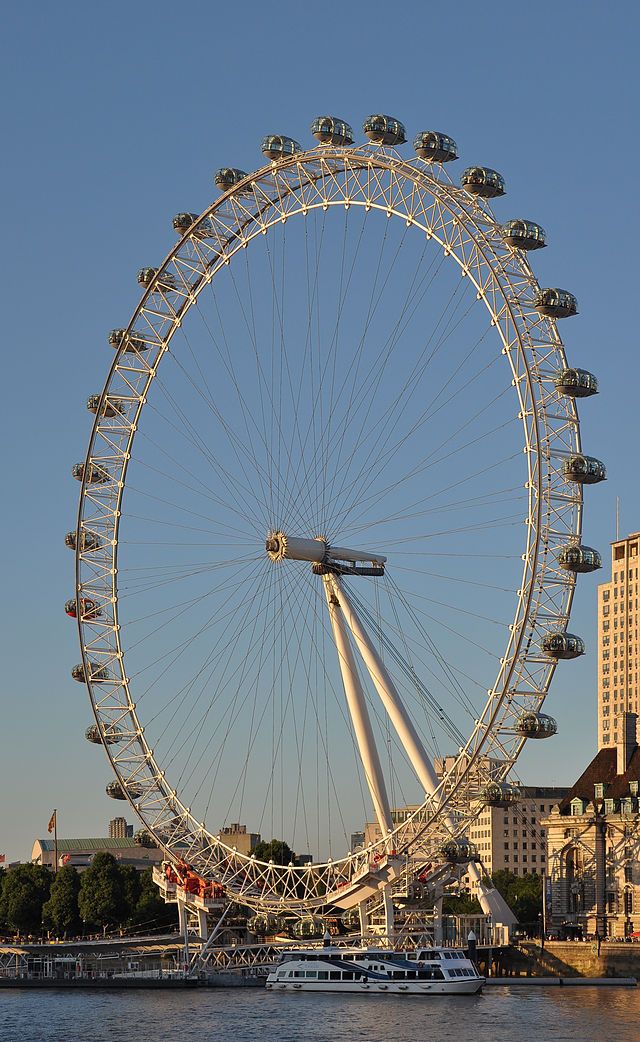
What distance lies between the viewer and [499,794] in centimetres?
8738

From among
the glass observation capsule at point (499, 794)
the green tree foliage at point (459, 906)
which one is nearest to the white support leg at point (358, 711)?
the glass observation capsule at point (499, 794)

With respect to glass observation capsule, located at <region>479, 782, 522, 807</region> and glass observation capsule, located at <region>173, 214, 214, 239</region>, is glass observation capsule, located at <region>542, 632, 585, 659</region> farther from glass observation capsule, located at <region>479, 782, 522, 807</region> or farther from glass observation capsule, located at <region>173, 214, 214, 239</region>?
glass observation capsule, located at <region>173, 214, 214, 239</region>

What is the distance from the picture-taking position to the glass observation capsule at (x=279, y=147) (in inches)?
3760

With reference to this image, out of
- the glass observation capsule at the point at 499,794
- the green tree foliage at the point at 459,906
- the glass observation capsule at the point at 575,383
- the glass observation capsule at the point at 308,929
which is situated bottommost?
the glass observation capsule at the point at 308,929

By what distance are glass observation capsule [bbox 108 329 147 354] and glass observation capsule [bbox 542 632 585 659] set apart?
3519 cm

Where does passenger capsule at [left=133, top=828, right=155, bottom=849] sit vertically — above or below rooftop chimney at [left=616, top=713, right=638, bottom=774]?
below

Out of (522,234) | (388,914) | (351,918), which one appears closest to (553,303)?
(522,234)

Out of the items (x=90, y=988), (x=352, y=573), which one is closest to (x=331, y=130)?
(x=352, y=573)

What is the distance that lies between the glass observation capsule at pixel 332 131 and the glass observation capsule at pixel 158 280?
17.8 meters

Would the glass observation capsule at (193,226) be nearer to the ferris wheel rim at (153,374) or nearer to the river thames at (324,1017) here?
the ferris wheel rim at (153,374)

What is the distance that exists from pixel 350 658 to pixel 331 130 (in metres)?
28.6

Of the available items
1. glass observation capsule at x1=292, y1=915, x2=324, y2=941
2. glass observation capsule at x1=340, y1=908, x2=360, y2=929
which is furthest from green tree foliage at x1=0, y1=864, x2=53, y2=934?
glass observation capsule at x1=340, y1=908, x2=360, y2=929

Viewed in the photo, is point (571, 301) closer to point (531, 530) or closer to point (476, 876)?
point (531, 530)

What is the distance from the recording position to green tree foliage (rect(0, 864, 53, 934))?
510 ft
